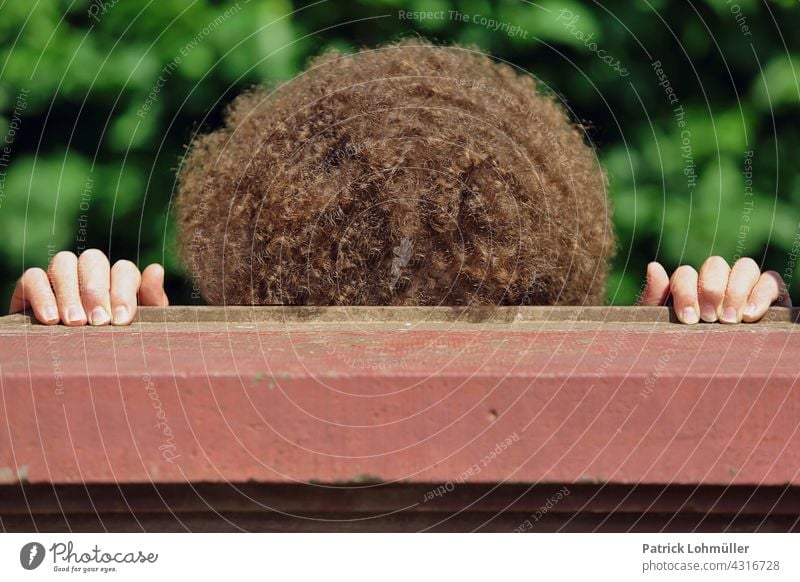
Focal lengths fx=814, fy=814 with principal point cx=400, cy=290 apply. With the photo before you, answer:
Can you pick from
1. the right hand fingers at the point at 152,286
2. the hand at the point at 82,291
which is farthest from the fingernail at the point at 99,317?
the right hand fingers at the point at 152,286

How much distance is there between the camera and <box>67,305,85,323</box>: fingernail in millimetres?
969

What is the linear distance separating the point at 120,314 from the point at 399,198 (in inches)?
15.1

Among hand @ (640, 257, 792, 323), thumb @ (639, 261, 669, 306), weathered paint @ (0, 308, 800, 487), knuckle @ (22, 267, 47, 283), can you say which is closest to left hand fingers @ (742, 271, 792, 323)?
hand @ (640, 257, 792, 323)

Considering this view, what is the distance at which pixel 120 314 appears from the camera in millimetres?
978

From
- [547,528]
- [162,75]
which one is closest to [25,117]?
[162,75]

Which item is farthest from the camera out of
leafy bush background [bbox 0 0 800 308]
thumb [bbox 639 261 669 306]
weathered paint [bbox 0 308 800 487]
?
leafy bush background [bbox 0 0 800 308]

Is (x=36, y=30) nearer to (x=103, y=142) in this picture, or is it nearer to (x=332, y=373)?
(x=103, y=142)

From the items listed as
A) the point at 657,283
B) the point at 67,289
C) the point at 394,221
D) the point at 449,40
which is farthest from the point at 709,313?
the point at 67,289

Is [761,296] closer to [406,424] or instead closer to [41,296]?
[406,424]

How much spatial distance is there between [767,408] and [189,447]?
51cm

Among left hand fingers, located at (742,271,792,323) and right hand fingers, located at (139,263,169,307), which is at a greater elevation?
right hand fingers, located at (139,263,169,307)

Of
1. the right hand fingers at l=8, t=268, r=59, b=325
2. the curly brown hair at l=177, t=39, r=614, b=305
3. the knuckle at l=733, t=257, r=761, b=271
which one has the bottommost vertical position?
the right hand fingers at l=8, t=268, r=59, b=325

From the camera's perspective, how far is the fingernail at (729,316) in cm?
→ 97

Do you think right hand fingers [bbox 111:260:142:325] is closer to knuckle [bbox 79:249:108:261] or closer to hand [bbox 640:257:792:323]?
knuckle [bbox 79:249:108:261]
